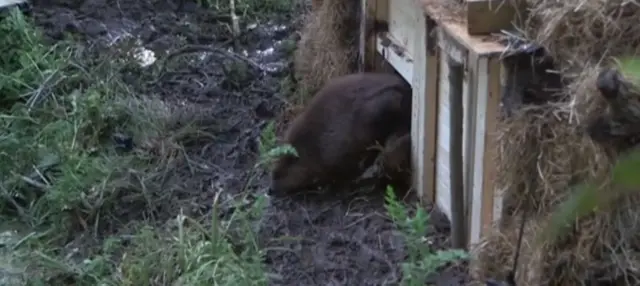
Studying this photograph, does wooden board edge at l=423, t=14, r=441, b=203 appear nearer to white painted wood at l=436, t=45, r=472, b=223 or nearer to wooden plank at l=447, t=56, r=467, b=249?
white painted wood at l=436, t=45, r=472, b=223

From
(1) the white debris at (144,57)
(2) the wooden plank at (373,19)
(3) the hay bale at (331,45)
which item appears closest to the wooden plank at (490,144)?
(2) the wooden plank at (373,19)

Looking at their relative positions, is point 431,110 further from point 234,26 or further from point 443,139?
point 234,26

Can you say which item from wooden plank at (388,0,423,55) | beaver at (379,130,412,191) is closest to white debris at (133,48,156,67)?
wooden plank at (388,0,423,55)

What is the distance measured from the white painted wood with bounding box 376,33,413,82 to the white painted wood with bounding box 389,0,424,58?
3cm

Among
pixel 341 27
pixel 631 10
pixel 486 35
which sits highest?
pixel 631 10

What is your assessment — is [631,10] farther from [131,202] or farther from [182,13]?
[182,13]

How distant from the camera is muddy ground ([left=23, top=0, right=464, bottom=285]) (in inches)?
138

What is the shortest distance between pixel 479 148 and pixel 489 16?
46cm

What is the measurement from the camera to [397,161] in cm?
393

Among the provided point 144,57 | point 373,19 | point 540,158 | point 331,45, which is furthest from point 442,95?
point 144,57

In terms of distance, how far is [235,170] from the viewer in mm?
4336

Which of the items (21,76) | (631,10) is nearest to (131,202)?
(21,76)

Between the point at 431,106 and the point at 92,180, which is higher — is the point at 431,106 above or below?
above

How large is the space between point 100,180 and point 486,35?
1958mm
